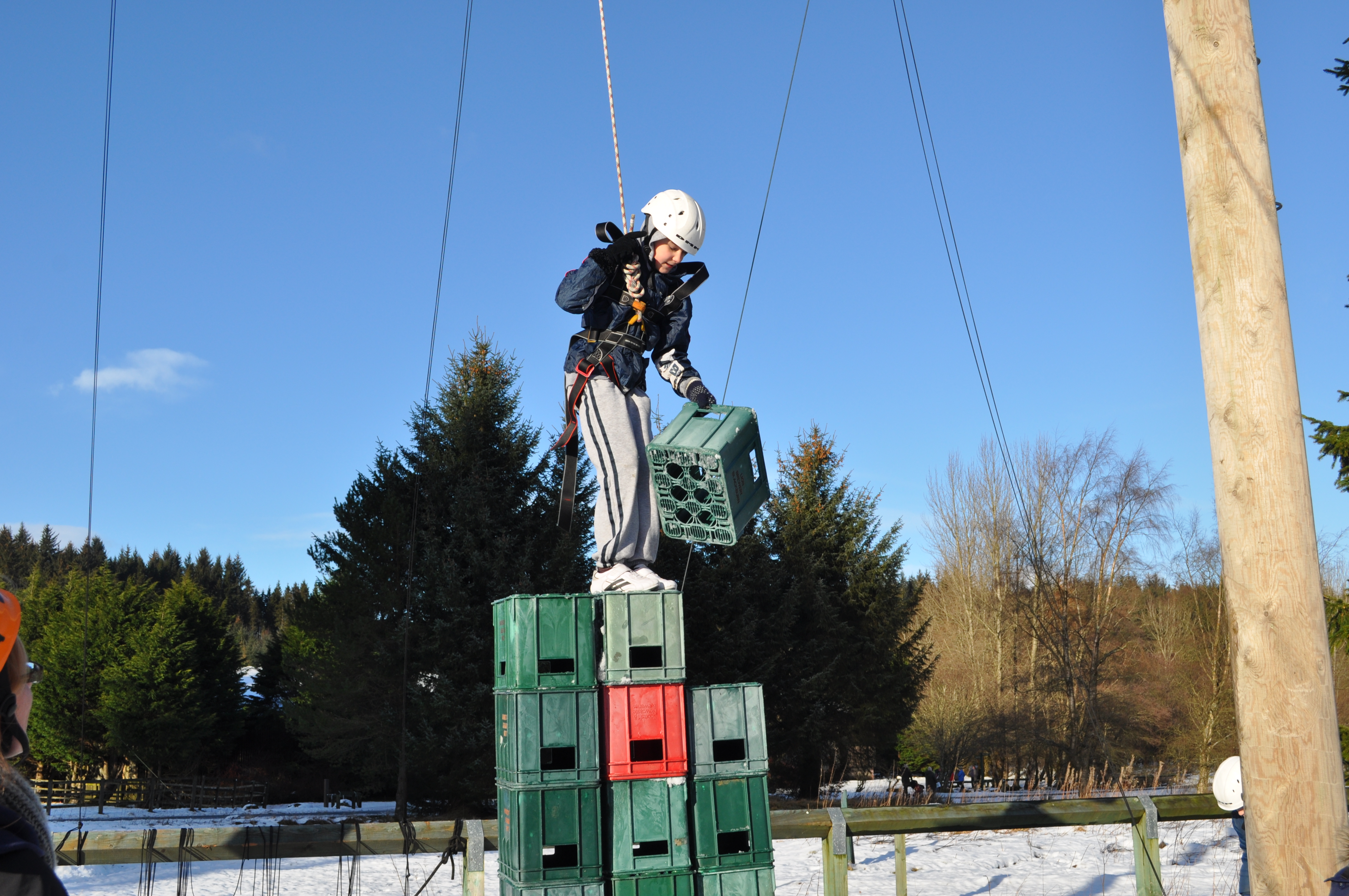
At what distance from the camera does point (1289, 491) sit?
326cm

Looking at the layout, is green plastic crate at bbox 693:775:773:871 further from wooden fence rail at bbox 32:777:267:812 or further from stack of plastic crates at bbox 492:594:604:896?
wooden fence rail at bbox 32:777:267:812

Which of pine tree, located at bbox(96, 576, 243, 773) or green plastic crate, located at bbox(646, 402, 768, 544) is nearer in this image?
green plastic crate, located at bbox(646, 402, 768, 544)

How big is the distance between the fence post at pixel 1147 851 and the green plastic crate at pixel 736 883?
2859 millimetres

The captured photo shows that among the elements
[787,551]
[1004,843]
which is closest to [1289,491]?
[1004,843]

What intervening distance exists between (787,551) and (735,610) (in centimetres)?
287

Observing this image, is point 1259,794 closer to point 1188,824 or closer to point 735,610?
point 1188,824

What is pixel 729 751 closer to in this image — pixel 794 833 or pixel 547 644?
pixel 547 644

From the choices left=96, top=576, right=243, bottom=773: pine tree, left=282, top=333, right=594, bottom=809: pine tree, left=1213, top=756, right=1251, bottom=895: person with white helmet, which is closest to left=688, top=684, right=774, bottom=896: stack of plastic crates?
left=1213, top=756, right=1251, bottom=895: person with white helmet

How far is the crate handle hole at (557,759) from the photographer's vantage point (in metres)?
3.93

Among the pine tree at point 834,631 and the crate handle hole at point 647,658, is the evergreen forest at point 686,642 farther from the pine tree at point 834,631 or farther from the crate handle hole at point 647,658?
the crate handle hole at point 647,658

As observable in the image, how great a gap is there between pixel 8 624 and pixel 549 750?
2.93 m

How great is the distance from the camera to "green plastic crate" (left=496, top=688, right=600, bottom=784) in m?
3.90

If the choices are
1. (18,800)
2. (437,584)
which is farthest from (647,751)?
A: (437,584)

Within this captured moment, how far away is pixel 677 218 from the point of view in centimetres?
476
